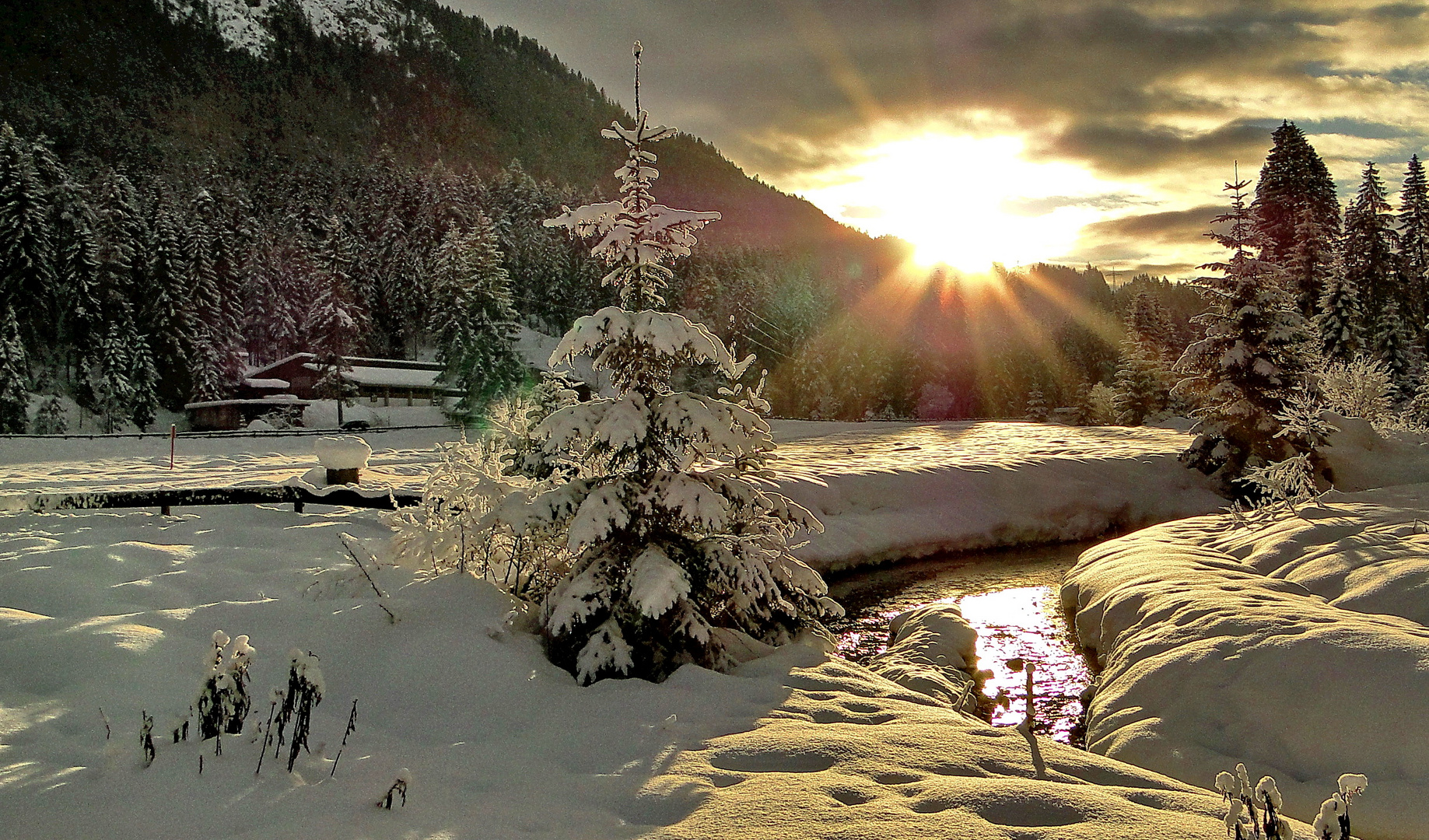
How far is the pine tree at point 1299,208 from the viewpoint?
42.0 meters

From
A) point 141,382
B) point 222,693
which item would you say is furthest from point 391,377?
point 222,693

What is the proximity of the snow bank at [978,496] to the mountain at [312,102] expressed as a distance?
84283mm

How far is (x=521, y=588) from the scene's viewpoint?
9758 mm

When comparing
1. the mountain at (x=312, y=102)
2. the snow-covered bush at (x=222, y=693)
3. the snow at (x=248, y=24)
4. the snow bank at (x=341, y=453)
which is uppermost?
the snow at (x=248, y=24)

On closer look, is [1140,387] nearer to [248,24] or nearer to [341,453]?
[341,453]

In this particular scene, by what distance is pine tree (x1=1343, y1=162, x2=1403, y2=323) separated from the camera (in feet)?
150

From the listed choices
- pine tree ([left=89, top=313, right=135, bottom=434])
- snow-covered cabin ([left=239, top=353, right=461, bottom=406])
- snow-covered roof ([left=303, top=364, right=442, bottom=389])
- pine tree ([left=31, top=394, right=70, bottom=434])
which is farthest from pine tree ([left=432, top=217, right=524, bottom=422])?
pine tree ([left=31, top=394, right=70, bottom=434])

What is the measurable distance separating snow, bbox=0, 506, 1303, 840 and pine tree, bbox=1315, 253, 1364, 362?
149 ft

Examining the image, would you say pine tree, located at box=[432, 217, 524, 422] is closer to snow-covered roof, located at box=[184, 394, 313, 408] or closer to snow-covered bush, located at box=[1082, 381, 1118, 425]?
snow-covered roof, located at box=[184, 394, 313, 408]

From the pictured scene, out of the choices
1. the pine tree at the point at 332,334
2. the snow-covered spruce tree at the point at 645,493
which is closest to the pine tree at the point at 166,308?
the pine tree at the point at 332,334

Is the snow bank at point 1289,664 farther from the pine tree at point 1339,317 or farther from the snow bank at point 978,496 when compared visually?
the pine tree at point 1339,317

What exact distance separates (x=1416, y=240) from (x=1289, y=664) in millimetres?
59210

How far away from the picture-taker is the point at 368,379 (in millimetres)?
55156

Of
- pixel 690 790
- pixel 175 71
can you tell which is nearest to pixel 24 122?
pixel 175 71
